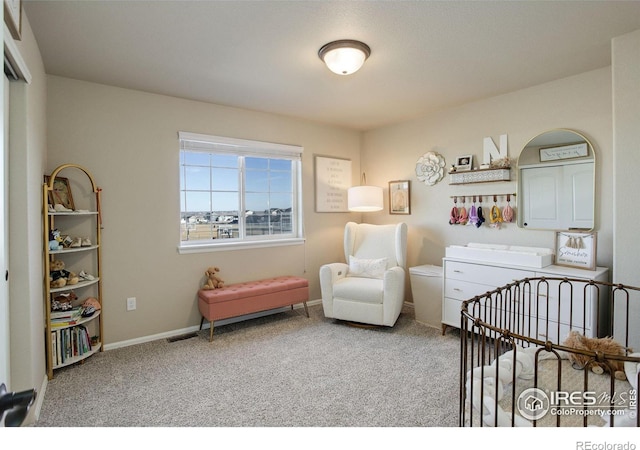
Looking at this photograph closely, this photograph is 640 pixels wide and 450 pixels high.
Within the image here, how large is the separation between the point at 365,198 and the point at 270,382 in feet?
7.93

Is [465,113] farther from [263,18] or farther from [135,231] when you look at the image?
[135,231]

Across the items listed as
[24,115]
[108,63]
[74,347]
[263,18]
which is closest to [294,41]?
[263,18]

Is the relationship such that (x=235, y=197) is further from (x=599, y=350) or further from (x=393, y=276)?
(x=599, y=350)

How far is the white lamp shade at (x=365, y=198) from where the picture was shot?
13.8 ft

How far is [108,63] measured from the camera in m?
2.65

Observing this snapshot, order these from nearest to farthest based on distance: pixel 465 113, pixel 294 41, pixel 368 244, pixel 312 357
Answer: pixel 294 41 → pixel 312 357 → pixel 465 113 → pixel 368 244

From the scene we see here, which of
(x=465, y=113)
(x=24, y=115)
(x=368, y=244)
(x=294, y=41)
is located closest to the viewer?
(x=24, y=115)

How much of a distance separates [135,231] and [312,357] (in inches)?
78.4

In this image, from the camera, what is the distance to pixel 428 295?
3.65m

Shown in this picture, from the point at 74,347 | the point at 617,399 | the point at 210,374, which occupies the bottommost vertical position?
the point at 210,374

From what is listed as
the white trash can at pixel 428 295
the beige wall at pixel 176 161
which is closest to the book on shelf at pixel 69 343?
the beige wall at pixel 176 161

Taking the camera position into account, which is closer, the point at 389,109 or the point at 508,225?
the point at 508,225

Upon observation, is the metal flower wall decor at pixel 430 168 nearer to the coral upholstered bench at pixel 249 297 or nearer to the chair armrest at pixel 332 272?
the chair armrest at pixel 332 272

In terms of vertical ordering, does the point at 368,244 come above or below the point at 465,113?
below
